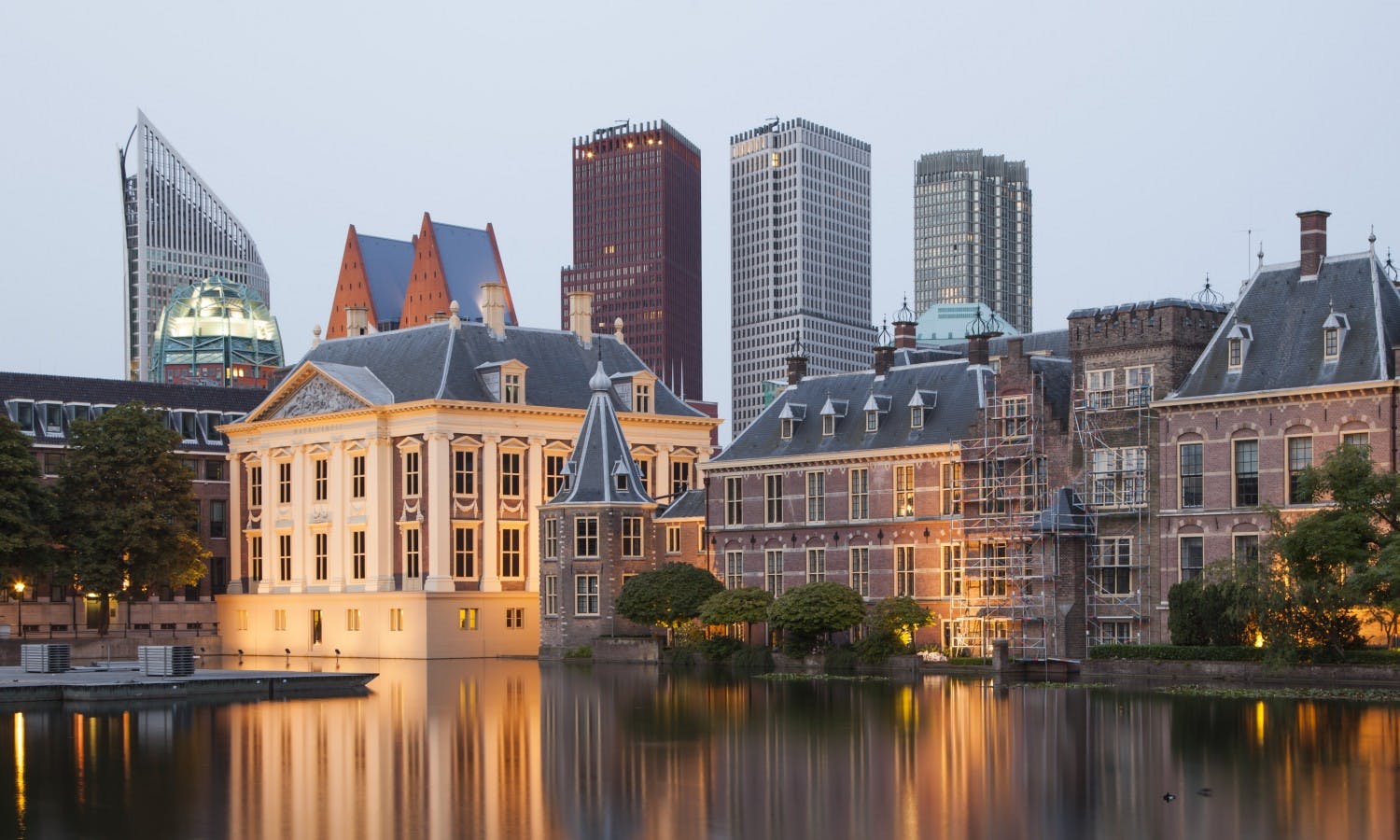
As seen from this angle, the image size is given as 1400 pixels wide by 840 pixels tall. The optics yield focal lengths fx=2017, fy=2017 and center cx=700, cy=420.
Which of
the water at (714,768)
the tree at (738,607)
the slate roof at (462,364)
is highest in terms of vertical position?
the slate roof at (462,364)

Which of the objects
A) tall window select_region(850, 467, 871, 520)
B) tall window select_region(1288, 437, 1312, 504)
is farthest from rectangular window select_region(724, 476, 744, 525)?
tall window select_region(1288, 437, 1312, 504)

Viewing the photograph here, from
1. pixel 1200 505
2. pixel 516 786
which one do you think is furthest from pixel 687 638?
pixel 516 786

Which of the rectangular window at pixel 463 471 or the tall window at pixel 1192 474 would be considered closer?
the tall window at pixel 1192 474

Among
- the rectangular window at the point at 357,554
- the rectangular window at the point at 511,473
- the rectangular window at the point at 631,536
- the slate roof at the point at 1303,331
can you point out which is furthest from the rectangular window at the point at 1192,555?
the rectangular window at the point at 357,554

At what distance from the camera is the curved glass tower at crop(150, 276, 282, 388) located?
168500mm

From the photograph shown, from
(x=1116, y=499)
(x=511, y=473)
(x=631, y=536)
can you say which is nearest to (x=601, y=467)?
(x=631, y=536)

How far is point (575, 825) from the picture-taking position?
28.6 meters

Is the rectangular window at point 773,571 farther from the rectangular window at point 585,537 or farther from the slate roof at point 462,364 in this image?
the slate roof at point 462,364

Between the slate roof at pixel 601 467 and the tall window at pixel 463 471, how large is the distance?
8551 millimetres

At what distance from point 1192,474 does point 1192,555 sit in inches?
102

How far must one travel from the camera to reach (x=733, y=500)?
259 feet

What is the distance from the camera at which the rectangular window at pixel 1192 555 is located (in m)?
64.1

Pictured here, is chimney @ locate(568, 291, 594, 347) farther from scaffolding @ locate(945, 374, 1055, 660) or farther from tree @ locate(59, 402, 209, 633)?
scaffolding @ locate(945, 374, 1055, 660)

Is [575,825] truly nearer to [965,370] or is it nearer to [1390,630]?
[1390,630]
